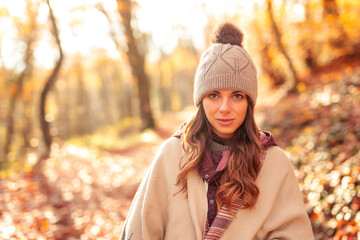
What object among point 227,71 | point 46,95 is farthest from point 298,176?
point 46,95

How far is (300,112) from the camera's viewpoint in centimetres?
865

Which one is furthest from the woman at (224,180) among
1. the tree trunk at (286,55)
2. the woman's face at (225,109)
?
the tree trunk at (286,55)

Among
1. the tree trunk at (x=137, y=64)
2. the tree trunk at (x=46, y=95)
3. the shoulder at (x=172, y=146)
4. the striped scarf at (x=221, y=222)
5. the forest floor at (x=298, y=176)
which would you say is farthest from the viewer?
the tree trunk at (x=137, y=64)

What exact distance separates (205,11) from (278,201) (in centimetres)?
2112

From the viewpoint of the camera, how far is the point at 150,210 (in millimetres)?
2205

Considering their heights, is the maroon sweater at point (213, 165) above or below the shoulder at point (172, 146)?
below

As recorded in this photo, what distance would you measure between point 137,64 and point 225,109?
50.1 feet

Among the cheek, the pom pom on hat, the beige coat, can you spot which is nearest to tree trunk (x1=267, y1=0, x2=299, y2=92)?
the pom pom on hat

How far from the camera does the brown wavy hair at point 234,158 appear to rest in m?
2.10

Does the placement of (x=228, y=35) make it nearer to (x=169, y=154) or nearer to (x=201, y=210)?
(x=169, y=154)

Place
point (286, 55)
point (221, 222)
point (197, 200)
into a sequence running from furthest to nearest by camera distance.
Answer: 1. point (286, 55)
2. point (197, 200)
3. point (221, 222)

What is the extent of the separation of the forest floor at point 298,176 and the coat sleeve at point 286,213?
1779 mm

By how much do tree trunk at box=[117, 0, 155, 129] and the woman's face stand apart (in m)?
14.9

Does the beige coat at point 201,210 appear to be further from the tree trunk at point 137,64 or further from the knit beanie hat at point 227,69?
the tree trunk at point 137,64
